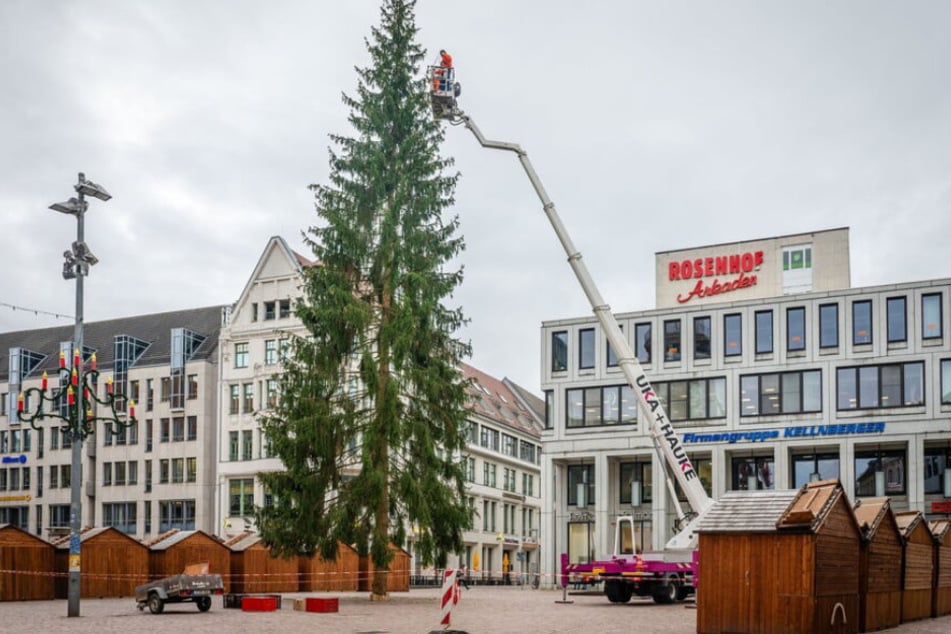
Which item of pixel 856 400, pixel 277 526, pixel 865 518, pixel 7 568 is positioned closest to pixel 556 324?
pixel 856 400

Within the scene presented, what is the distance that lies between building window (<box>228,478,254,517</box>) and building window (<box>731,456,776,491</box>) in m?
31.0

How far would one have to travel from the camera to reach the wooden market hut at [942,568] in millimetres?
29819

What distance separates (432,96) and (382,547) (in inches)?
559

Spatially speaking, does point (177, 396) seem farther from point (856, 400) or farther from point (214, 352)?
point (856, 400)

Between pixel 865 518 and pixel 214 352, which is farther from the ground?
pixel 214 352

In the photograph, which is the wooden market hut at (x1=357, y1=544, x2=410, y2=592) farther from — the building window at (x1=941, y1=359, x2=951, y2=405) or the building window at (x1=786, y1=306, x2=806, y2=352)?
the building window at (x1=941, y1=359, x2=951, y2=405)

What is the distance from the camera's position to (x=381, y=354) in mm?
39562

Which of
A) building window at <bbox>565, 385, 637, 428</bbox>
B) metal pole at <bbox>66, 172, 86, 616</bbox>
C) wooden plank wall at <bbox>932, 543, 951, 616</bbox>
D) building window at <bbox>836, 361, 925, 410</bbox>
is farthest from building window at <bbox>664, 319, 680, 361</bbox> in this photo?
metal pole at <bbox>66, 172, 86, 616</bbox>

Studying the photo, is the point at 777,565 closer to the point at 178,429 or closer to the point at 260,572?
the point at 260,572

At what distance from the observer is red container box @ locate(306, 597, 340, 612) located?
32312 mm

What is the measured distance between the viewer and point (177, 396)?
79750 millimetres

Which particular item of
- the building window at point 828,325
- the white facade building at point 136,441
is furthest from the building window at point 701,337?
the white facade building at point 136,441

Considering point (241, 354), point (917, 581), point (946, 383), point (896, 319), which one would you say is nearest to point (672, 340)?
point (896, 319)

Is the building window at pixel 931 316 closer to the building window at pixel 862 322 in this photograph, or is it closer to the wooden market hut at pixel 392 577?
the building window at pixel 862 322
